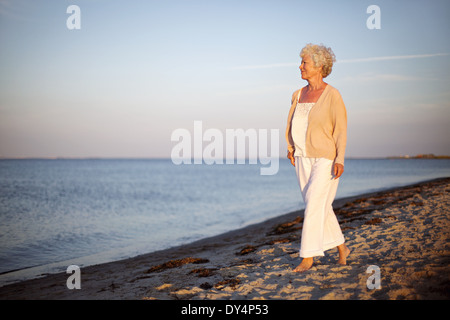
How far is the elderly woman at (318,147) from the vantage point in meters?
3.84

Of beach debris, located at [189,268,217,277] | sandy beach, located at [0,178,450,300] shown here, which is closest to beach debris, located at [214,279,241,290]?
sandy beach, located at [0,178,450,300]

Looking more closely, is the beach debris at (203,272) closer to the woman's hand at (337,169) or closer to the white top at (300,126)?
the white top at (300,126)

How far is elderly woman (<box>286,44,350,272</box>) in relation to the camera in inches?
151

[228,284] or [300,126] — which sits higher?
[300,126]

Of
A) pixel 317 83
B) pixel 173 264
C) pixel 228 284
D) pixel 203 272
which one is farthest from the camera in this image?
pixel 173 264

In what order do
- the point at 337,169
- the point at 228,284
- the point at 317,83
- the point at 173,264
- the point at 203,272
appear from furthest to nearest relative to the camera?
the point at 173,264 < the point at 203,272 < the point at 317,83 < the point at 228,284 < the point at 337,169

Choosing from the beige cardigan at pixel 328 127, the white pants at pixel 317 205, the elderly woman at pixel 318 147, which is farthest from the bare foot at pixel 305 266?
the beige cardigan at pixel 328 127

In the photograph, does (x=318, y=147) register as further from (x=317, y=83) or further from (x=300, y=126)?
(x=317, y=83)

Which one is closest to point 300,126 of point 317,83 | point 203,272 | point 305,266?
point 317,83

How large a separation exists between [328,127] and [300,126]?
0.34 meters

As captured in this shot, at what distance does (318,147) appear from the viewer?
3875mm

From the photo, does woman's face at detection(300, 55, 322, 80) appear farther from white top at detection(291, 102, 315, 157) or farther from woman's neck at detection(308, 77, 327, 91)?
white top at detection(291, 102, 315, 157)
